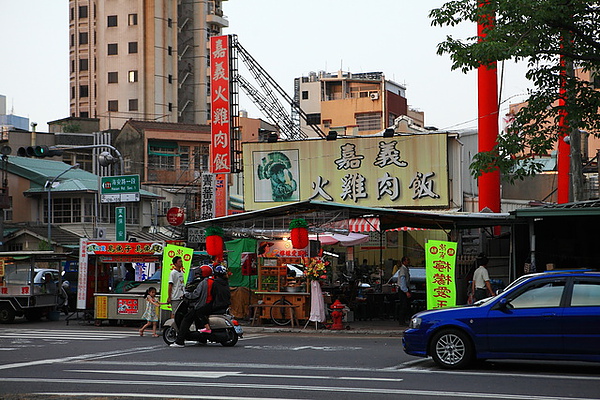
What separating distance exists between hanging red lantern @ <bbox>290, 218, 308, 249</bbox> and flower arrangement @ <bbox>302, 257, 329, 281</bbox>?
0.56 metres

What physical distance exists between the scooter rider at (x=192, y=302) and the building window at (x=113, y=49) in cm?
6420

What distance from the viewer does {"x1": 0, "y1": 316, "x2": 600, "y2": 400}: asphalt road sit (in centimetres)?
1068

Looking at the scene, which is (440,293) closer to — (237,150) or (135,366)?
(135,366)

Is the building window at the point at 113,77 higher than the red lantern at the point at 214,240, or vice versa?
the building window at the point at 113,77

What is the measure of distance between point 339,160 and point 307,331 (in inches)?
599

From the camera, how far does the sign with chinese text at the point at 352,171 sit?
34.8m

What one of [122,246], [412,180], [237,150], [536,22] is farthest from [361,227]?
[536,22]

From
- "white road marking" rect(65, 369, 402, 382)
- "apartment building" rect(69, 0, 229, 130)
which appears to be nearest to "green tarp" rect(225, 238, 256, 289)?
"white road marking" rect(65, 369, 402, 382)

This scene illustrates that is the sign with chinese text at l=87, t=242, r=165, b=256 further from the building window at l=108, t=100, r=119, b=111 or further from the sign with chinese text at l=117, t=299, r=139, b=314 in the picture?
the building window at l=108, t=100, r=119, b=111

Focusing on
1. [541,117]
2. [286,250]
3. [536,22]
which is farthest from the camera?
[286,250]

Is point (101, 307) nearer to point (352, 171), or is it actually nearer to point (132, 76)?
point (352, 171)

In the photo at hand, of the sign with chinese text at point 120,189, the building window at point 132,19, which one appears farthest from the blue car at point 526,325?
the building window at point 132,19

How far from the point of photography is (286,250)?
24.4m

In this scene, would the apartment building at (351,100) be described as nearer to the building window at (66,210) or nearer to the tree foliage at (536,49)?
the building window at (66,210)
